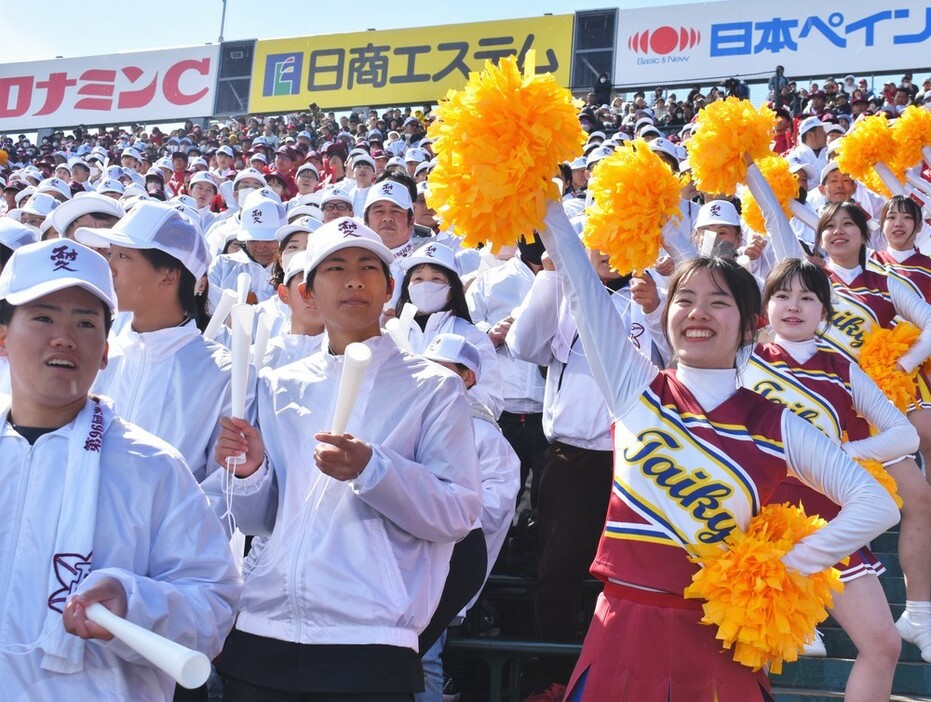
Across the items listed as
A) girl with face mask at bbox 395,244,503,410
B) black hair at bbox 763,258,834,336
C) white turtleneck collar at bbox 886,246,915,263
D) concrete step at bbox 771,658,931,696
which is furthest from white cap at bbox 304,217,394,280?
white turtleneck collar at bbox 886,246,915,263

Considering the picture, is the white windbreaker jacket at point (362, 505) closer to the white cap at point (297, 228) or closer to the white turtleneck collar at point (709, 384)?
the white turtleneck collar at point (709, 384)

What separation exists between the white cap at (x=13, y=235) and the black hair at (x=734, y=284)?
2.94 m

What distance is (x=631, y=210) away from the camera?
3.93m

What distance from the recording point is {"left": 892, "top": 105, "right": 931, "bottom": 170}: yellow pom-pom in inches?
313

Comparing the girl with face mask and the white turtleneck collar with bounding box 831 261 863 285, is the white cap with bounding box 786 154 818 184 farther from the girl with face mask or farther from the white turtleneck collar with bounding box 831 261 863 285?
the girl with face mask

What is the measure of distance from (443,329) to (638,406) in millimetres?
2466

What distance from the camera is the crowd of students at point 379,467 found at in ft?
7.43

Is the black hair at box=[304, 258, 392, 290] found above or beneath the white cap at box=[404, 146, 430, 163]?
beneath

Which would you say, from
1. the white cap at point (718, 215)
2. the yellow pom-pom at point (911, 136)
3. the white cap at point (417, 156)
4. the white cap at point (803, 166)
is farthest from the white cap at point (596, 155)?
the white cap at point (417, 156)

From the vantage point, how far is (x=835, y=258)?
6246mm

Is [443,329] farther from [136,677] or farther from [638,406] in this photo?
[136,677]

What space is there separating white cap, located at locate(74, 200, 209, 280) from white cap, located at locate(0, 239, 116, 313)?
3.65 feet

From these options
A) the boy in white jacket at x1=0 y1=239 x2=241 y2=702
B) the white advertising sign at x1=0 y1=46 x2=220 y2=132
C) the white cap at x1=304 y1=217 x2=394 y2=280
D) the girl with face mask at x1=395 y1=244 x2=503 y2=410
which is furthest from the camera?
the white advertising sign at x1=0 y1=46 x2=220 y2=132

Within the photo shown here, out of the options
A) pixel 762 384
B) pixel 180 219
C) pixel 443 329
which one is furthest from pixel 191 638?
pixel 443 329
